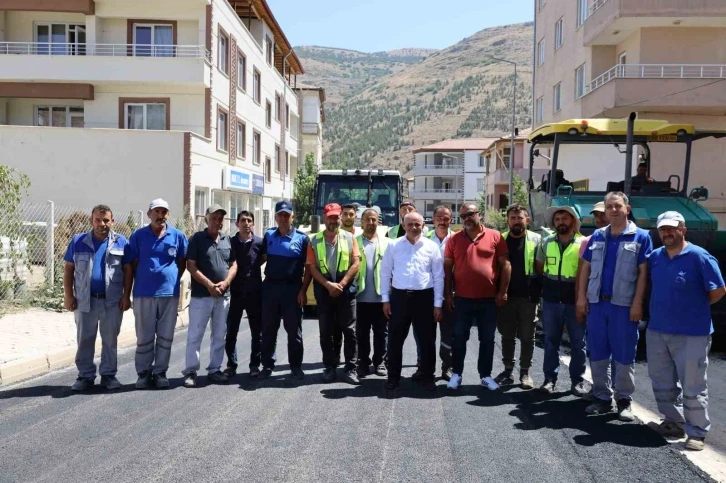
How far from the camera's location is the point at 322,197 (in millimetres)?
16797

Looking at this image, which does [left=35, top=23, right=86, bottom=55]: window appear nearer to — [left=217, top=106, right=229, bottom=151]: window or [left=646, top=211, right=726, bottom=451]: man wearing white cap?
[left=217, top=106, right=229, bottom=151]: window

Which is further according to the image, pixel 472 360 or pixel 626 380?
pixel 472 360

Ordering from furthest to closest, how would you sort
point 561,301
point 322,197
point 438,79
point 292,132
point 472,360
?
point 438,79
point 292,132
point 322,197
point 472,360
point 561,301

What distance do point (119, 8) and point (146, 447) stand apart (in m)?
23.2

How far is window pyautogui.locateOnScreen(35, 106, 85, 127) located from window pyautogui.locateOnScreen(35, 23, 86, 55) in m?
2.07

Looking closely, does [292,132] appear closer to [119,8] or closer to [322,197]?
[119,8]

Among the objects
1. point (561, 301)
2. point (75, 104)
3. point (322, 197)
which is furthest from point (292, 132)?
point (561, 301)

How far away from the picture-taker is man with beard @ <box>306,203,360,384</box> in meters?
8.07

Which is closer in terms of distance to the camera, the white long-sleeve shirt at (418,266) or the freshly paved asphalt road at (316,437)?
the freshly paved asphalt road at (316,437)

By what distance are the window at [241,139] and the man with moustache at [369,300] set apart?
23799 mm

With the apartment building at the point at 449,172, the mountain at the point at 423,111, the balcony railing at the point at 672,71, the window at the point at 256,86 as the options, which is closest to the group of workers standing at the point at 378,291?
the balcony railing at the point at 672,71

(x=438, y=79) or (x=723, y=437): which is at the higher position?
(x=438, y=79)

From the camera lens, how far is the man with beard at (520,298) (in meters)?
7.80

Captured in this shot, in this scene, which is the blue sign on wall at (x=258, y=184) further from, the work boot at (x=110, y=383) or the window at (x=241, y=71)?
the work boot at (x=110, y=383)
